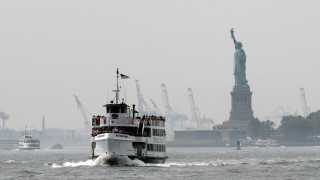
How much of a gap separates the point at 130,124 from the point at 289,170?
2237 cm

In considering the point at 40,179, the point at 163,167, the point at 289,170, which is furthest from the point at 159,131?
the point at 40,179

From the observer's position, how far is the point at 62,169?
445 feet

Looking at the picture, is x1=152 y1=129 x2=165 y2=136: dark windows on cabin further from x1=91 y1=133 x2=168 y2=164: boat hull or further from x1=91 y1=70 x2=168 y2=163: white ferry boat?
x1=91 y1=133 x2=168 y2=164: boat hull

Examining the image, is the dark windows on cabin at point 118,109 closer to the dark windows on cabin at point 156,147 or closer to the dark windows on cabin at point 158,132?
the dark windows on cabin at point 156,147

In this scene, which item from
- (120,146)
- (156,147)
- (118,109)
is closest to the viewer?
(120,146)

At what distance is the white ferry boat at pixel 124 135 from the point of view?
127250 millimetres

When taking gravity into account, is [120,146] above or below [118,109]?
below

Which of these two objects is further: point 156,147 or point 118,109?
point 156,147

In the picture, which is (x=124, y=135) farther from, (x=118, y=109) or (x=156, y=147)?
(x=156, y=147)

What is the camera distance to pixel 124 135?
127625mm

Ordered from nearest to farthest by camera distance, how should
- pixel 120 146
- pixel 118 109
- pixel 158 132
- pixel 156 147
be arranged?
1. pixel 120 146
2. pixel 118 109
3. pixel 156 147
4. pixel 158 132

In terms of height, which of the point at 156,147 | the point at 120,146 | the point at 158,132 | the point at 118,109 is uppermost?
the point at 118,109

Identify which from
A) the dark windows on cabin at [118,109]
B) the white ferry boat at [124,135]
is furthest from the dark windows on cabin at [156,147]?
the dark windows on cabin at [118,109]

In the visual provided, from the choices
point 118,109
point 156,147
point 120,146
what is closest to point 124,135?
point 120,146
